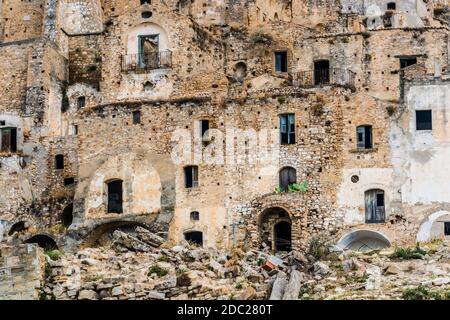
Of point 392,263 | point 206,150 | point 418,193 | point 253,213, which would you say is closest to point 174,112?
point 206,150

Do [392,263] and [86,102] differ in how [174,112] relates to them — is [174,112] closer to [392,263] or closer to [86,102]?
[86,102]

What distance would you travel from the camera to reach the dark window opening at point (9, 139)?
76.8 metres

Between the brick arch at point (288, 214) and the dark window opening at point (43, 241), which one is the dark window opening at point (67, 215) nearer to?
the dark window opening at point (43, 241)

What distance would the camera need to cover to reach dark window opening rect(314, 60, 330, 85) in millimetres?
76375

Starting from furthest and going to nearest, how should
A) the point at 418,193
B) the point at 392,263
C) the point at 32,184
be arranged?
the point at 32,184 → the point at 418,193 → the point at 392,263

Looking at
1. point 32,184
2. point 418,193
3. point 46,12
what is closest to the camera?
point 418,193

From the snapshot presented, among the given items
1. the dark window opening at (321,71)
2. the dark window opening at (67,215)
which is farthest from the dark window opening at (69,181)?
the dark window opening at (321,71)

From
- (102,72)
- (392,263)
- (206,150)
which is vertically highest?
(102,72)

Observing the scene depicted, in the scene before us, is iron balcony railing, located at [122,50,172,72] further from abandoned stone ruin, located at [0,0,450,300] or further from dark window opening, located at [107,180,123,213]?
dark window opening, located at [107,180,123,213]

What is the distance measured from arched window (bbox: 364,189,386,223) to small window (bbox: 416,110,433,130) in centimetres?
405

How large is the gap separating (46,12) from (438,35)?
2480 cm

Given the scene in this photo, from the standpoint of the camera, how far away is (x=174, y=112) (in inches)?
2808

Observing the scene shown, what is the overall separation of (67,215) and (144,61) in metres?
10.2

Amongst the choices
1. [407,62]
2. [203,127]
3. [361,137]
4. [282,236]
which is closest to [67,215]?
[203,127]
